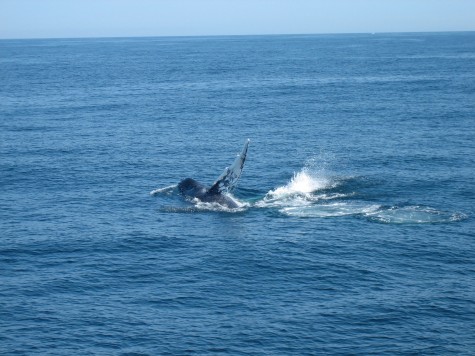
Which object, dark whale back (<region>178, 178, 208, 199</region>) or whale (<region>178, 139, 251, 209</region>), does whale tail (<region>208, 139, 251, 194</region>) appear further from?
dark whale back (<region>178, 178, 208, 199</region>)

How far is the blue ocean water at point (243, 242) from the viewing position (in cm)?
5866

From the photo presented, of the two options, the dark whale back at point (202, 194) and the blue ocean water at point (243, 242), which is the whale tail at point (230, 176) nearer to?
the dark whale back at point (202, 194)

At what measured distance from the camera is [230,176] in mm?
92812

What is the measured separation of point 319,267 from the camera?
71.6m

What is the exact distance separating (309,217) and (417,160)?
111 feet

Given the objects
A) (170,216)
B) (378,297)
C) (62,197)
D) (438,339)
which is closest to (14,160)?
(62,197)

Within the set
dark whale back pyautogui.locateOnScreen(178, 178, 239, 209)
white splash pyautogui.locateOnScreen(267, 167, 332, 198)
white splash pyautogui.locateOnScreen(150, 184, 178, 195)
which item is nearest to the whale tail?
dark whale back pyautogui.locateOnScreen(178, 178, 239, 209)

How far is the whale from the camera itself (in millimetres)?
92000

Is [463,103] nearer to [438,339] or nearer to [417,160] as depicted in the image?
[417,160]

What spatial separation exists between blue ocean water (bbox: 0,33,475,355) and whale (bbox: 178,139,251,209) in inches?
71.0

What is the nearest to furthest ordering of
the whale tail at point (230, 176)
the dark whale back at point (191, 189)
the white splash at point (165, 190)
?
the whale tail at point (230, 176)
the dark whale back at point (191, 189)
the white splash at point (165, 190)

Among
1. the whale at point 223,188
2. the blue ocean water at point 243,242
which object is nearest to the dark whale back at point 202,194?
the whale at point 223,188

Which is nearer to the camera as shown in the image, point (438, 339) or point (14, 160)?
point (438, 339)

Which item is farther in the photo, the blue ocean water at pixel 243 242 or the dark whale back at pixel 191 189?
the dark whale back at pixel 191 189
